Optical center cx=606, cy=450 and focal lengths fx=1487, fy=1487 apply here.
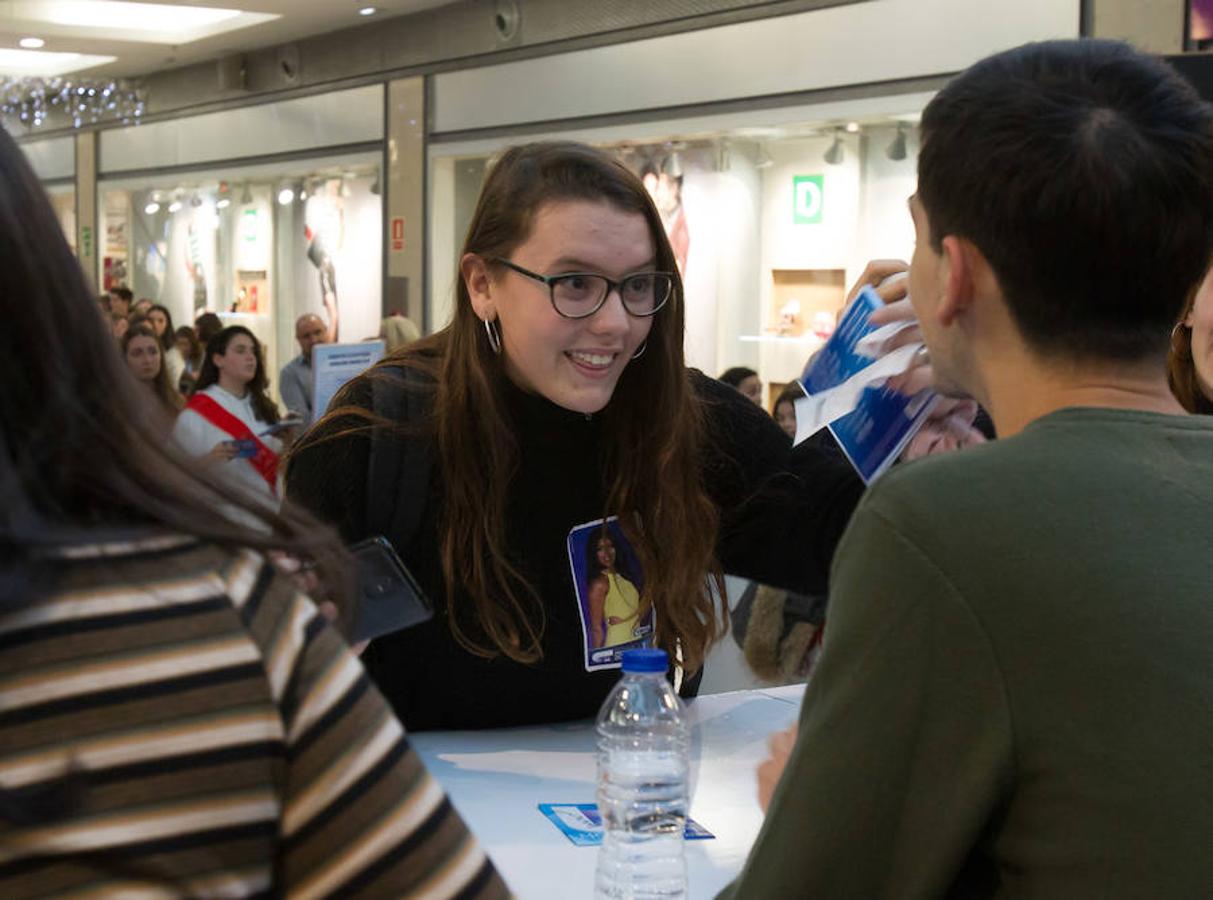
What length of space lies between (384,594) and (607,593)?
0.66 m

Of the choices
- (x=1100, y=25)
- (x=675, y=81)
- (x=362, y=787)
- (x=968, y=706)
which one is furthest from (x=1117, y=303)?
(x=675, y=81)

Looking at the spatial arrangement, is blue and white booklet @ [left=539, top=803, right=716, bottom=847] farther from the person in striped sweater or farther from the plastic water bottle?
the person in striped sweater

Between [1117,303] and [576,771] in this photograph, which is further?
[576,771]

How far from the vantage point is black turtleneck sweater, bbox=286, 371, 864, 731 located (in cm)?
242

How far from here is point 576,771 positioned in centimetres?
229

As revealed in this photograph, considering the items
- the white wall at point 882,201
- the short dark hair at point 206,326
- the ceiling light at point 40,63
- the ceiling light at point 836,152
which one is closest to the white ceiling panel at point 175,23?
the ceiling light at point 40,63

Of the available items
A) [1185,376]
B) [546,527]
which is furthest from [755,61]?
[546,527]

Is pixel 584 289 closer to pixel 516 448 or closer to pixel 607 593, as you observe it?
pixel 516 448

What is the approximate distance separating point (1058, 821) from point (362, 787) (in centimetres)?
56

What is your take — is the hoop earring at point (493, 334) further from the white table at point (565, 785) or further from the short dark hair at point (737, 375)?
the short dark hair at point (737, 375)

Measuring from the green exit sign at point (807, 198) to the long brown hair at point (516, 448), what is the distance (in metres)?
6.07

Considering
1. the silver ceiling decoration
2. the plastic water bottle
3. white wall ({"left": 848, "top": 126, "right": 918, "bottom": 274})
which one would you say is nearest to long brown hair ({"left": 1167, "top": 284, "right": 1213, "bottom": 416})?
the plastic water bottle

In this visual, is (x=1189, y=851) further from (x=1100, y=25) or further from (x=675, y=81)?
(x=675, y=81)

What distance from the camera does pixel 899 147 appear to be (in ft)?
26.2
